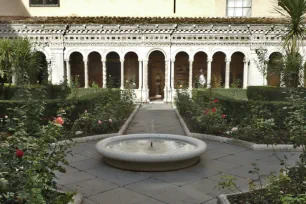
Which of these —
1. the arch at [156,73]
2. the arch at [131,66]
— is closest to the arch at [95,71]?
the arch at [131,66]

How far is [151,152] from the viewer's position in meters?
5.80

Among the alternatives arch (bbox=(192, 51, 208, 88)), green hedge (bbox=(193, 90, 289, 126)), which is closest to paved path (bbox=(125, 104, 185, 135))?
green hedge (bbox=(193, 90, 289, 126))

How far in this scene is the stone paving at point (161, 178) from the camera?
4.17 m

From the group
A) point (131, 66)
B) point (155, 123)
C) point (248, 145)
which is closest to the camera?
point (248, 145)

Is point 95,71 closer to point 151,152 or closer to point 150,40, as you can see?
Result: point 150,40

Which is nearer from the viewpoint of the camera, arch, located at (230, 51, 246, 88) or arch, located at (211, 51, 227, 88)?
arch, located at (230, 51, 246, 88)

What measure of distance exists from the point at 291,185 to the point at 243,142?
328 centimetres

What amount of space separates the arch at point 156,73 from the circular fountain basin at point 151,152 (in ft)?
38.8

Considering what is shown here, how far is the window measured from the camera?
19688mm

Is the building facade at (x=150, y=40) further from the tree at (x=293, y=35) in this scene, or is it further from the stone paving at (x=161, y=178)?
the stone paving at (x=161, y=178)

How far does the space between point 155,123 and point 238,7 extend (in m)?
12.4

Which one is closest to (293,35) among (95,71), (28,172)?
(28,172)

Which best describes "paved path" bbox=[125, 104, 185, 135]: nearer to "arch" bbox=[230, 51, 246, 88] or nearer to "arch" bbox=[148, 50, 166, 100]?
"arch" bbox=[148, 50, 166, 100]

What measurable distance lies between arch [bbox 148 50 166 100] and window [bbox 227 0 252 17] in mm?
5178
